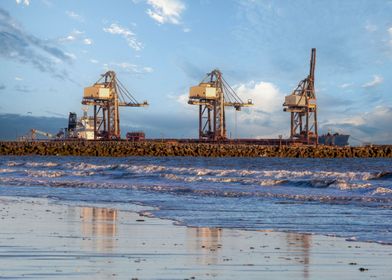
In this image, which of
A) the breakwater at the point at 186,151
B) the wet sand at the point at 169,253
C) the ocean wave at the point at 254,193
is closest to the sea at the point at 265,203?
the ocean wave at the point at 254,193

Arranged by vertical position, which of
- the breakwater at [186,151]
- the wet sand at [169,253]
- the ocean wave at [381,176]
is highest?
the breakwater at [186,151]

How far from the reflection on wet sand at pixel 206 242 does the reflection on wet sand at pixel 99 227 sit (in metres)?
1.05

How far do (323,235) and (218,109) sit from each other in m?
97.3

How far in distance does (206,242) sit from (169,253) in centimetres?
125

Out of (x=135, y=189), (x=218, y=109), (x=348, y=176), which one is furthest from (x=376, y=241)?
(x=218, y=109)

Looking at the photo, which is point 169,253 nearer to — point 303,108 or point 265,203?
point 265,203

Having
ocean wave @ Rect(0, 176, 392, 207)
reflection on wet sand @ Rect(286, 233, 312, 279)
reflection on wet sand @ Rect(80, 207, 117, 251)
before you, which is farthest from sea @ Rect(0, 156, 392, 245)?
reflection on wet sand @ Rect(80, 207, 117, 251)

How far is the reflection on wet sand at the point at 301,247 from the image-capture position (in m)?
7.97

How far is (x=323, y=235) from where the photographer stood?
10836 mm

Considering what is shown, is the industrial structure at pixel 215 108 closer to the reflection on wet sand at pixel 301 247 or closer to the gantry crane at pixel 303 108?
the gantry crane at pixel 303 108

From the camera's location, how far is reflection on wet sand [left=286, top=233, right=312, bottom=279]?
26.2ft

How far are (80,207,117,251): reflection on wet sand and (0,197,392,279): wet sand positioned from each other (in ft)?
0.04

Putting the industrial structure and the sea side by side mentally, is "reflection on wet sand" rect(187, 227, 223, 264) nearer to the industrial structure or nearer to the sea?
the sea

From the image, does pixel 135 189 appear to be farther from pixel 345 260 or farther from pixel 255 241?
pixel 345 260
